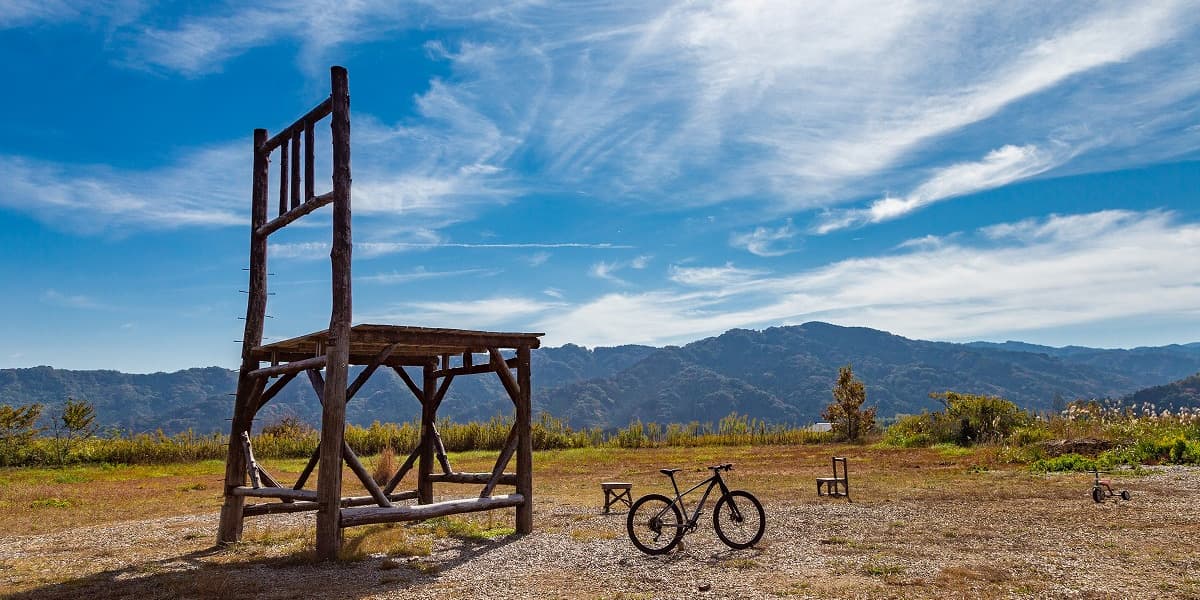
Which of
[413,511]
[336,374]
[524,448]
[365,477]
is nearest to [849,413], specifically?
[524,448]

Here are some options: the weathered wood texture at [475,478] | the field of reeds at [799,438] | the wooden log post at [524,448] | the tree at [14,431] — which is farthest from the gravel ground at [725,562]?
the tree at [14,431]

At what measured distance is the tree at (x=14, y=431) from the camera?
2536 centimetres

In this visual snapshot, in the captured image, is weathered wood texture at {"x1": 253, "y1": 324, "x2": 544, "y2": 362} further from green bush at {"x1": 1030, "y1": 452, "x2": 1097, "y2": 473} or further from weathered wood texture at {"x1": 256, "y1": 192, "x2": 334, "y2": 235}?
green bush at {"x1": 1030, "y1": 452, "x2": 1097, "y2": 473}

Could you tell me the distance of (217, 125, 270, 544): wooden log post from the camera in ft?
39.8

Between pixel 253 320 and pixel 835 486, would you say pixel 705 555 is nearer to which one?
pixel 835 486

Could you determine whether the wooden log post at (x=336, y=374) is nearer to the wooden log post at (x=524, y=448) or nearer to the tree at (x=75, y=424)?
the wooden log post at (x=524, y=448)

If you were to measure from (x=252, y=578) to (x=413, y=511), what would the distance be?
211cm

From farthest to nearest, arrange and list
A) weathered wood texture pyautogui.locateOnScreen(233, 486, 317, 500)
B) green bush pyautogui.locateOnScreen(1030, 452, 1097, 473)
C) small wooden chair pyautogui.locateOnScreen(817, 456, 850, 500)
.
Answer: green bush pyautogui.locateOnScreen(1030, 452, 1097, 473) < small wooden chair pyautogui.locateOnScreen(817, 456, 850, 500) < weathered wood texture pyautogui.locateOnScreen(233, 486, 317, 500)

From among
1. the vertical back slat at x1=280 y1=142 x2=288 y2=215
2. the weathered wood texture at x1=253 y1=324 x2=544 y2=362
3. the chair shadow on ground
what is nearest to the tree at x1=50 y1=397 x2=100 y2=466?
the weathered wood texture at x1=253 y1=324 x2=544 y2=362

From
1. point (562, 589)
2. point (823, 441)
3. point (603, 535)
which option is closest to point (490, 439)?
point (823, 441)

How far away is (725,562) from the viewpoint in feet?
30.5

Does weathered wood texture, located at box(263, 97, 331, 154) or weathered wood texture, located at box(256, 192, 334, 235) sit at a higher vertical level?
weathered wood texture, located at box(263, 97, 331, 154)

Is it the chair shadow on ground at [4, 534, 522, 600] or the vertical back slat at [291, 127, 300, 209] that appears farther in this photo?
the vertical back slat at [291, 127, 300, 209]

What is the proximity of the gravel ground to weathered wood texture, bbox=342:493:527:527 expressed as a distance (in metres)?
0.50
